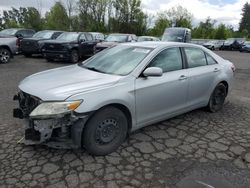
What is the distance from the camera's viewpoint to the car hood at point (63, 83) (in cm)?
323

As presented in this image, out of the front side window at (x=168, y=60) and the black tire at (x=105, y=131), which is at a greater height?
the front side window at (x=168, y=60)

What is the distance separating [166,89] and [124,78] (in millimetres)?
861

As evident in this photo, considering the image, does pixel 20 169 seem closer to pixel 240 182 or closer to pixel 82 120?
pixel 82 120

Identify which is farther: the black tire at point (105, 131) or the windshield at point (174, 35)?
the windshield at point (174, 35)

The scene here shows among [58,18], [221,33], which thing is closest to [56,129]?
[58,18]

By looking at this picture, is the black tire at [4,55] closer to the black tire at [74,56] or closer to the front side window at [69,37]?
the front side window at [69,37]

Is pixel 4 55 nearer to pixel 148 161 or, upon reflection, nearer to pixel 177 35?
pixel 148 161

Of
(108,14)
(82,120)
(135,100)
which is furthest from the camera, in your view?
(108,14)

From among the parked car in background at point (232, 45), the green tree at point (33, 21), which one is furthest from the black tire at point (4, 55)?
the parked car in background at point (232, 45)

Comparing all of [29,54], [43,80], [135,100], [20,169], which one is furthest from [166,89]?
[29,54]

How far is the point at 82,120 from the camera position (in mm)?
3205

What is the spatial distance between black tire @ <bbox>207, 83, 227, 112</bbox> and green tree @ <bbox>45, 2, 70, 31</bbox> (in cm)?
3773

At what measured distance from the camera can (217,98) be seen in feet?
18.4

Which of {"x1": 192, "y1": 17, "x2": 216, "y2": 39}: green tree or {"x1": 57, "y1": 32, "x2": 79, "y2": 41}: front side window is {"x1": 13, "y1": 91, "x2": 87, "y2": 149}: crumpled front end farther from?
{"x1": 192, "y1": 17, "x2": 216, "y2": 39}: green tree
